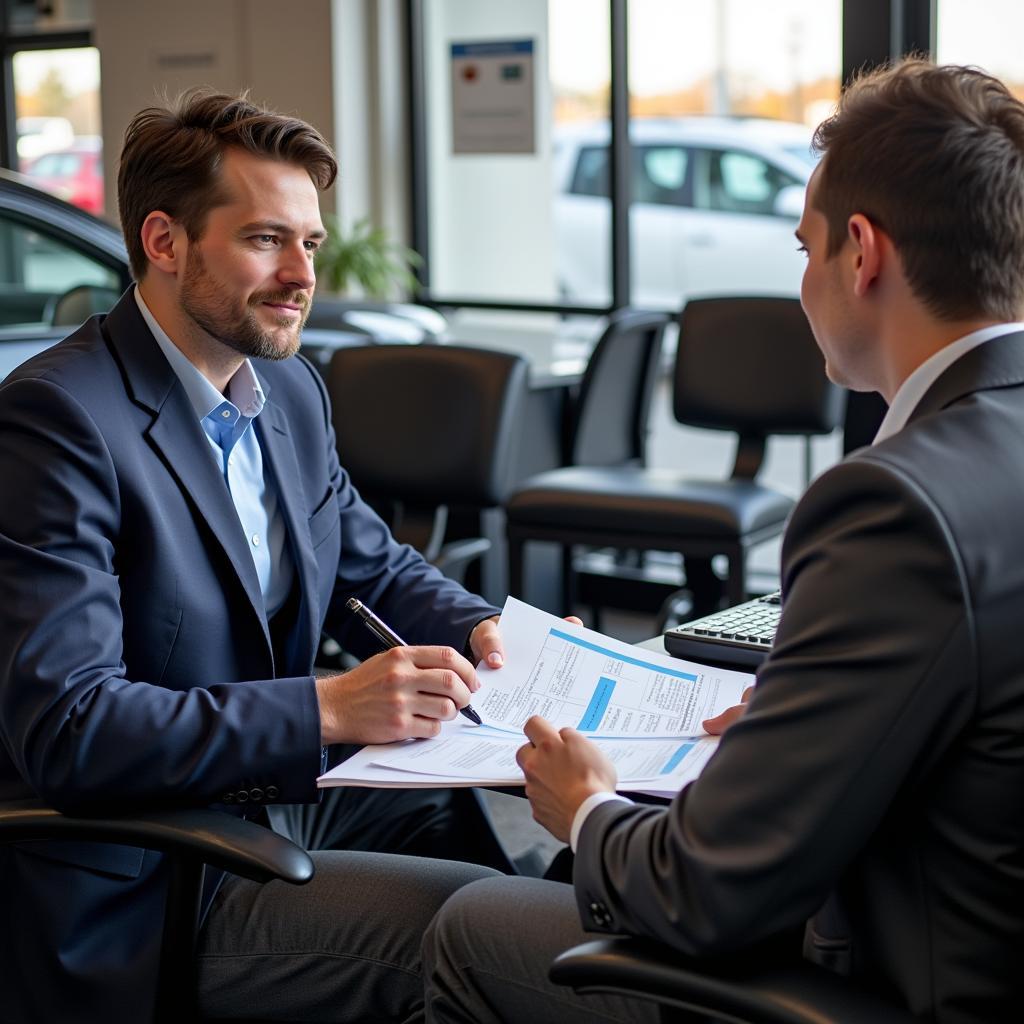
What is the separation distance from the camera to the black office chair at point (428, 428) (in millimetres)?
3346

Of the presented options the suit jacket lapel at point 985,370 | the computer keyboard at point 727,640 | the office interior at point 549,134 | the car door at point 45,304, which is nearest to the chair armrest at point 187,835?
the computer keyboard at point 727,640

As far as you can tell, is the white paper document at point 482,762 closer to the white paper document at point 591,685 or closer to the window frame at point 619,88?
the white paper document at point 591,685

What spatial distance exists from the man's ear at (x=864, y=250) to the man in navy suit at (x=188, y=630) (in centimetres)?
62

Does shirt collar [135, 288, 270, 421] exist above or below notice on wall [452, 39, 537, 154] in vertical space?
below

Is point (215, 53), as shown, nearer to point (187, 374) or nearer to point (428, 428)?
point (428, 428)

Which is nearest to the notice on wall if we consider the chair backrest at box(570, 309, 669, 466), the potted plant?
the potted plant

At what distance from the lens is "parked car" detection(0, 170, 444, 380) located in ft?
11.6

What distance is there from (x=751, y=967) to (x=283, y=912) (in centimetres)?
65

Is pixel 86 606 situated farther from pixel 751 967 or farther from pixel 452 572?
pixel 452 572

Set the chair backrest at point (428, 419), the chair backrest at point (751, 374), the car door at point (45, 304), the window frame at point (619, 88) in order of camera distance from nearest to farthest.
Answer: the chair backrest at point (428, 419) → the car door at point (45, 304) → the chair backrest at point (751, 374) → the window frame at point (619, 88)

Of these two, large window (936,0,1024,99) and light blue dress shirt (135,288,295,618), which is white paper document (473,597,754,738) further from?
large window (936,0,1024,99)

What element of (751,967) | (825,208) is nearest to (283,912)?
(751,967)

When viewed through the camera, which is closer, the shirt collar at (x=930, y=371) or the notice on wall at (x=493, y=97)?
the shirt collar at (x=930, y=371)

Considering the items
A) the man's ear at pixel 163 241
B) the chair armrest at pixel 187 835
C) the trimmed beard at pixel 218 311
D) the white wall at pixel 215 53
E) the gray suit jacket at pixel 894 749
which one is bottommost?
the chair armrest at pixel 187 835
